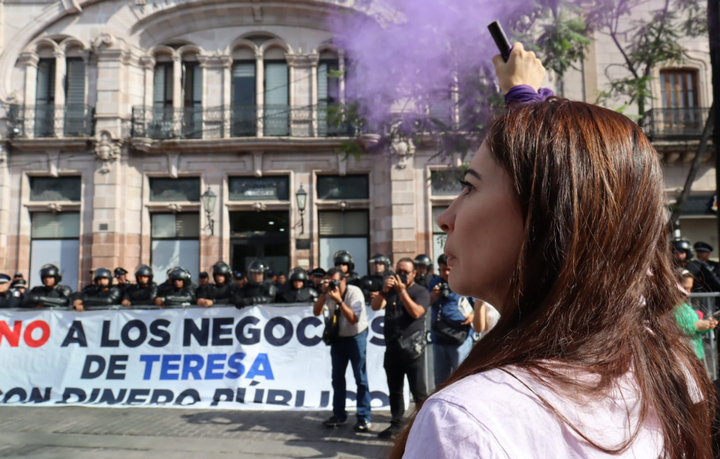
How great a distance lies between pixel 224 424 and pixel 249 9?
50.4 ft

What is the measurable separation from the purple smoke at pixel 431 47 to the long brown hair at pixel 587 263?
7.03m

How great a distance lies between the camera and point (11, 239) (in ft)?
57.4

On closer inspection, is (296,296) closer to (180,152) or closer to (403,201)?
(403,201)

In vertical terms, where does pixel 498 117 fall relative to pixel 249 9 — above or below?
below

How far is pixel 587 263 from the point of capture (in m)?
0.82

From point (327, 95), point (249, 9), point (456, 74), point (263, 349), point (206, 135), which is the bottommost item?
point (263, 349)

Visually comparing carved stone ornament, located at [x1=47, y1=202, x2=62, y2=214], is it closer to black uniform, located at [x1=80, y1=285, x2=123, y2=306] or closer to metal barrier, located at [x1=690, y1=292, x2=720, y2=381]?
black uniform, located at [x1=80, y1=285, x2=123, y2=306]

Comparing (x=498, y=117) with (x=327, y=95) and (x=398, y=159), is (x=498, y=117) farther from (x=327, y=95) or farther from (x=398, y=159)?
(x=327, y=95)

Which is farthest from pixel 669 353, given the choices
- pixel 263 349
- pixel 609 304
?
pixel 263 349

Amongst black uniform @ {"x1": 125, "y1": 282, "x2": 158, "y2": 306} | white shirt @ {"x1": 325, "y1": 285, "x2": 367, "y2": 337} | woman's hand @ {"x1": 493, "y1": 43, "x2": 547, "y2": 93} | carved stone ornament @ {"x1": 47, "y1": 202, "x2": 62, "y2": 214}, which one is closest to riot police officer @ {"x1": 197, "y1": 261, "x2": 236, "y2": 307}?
black uniform @ {"x1": 125, "y1": 282, "x2": 158, "y2": 306}

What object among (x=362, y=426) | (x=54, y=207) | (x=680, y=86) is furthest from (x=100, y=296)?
(x=680, y=86)

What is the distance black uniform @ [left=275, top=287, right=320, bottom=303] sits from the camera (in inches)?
350

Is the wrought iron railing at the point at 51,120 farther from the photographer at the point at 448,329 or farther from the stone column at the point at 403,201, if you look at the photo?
the photographer at the point at 448,329

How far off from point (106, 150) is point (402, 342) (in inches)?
565
